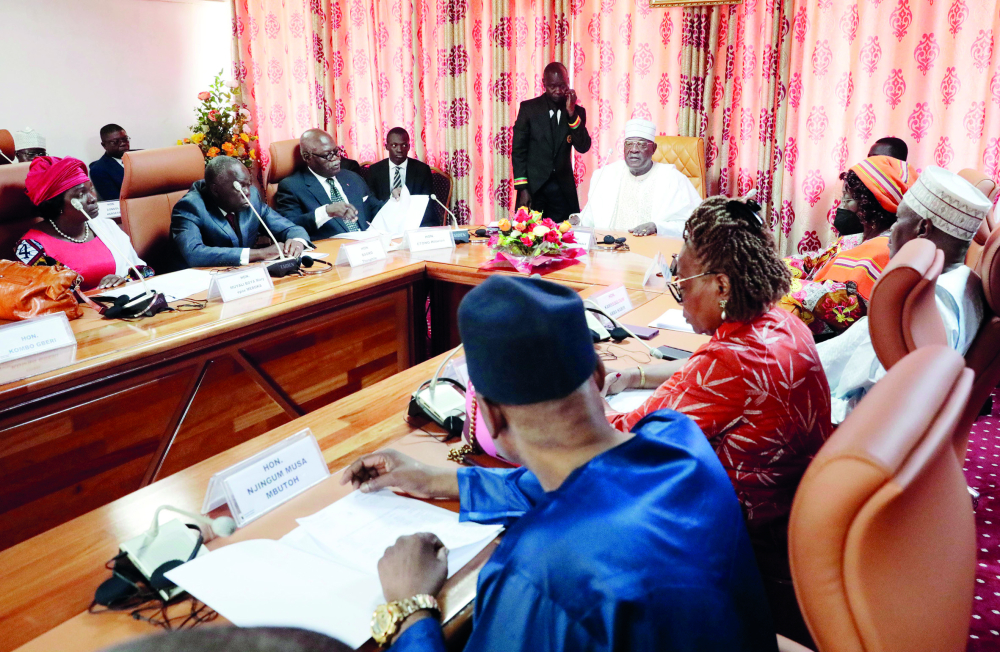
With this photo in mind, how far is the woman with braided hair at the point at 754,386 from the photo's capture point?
1.17 metres

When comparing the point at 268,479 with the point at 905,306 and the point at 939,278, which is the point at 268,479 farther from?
the point at 939,278

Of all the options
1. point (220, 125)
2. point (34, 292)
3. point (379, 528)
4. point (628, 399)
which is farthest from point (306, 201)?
point (379, 528)

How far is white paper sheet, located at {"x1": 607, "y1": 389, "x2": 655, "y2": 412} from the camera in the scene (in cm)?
151

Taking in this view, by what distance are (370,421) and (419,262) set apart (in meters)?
1.55

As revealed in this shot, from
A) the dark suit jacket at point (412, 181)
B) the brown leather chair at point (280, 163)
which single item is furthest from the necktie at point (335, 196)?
the dark suit jacket at point (412, 181)

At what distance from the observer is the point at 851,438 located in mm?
591

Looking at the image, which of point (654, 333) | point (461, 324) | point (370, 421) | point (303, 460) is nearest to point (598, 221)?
point (654, 333)

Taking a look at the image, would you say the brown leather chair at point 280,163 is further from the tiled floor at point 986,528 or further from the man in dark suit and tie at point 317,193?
the tiled floor at point 986,528

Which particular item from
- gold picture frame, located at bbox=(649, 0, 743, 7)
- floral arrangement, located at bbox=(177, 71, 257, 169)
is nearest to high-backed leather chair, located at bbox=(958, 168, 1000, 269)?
gold picture frame, located at bbox=(649, 0, 743, 7)

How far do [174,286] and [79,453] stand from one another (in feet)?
2.98

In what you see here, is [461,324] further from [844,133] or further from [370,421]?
[844,133]

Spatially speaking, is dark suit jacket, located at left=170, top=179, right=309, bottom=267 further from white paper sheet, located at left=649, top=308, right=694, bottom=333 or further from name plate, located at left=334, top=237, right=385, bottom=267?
white paper sheet, located at left=649, top=308, right=694, bottom=333

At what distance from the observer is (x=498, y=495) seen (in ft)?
3.68

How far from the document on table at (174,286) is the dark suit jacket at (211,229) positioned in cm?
16
